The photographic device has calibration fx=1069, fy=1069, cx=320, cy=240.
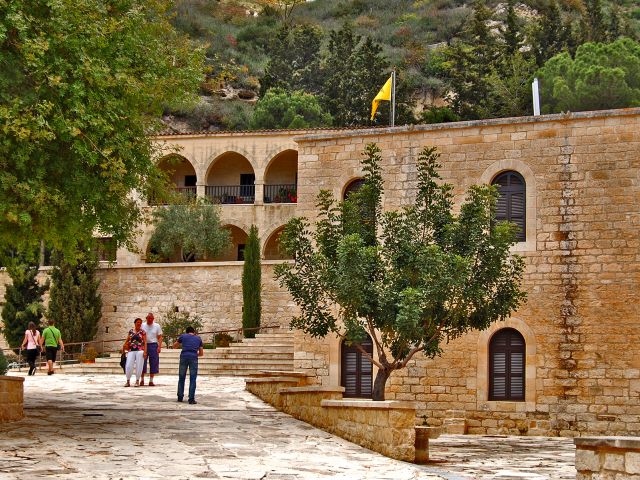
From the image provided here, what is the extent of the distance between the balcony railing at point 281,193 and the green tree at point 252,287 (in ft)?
26.3

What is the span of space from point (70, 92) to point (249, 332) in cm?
2118

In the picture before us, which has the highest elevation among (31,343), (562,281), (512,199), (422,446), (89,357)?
(512,199)

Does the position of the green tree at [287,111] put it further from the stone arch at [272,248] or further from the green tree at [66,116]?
the green tree at [66,116]

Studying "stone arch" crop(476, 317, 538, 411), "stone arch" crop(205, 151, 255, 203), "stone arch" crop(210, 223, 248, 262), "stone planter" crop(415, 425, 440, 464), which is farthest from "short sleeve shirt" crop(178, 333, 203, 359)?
"stone arch" crop(205, 151, 255, 203)

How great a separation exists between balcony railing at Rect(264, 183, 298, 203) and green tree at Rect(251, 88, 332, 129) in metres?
5.46

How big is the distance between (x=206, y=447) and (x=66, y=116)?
5.12 metres

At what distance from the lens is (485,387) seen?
23.3 m

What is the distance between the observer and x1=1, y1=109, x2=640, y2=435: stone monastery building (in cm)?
2231

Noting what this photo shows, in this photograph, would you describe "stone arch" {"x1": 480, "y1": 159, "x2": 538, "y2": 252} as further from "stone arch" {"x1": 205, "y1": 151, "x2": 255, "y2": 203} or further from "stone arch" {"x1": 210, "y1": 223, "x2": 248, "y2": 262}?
"stone arch" {"x1": 210, "y1": 223, "x2": 248, "y2": 262}

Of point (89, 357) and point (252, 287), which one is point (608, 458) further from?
point (252, 287)

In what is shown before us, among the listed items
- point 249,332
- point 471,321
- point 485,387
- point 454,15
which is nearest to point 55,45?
point 471,321

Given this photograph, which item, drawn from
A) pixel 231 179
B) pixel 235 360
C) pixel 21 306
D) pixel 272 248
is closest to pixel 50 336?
pixel 235 360

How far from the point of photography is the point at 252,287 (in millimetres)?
36750

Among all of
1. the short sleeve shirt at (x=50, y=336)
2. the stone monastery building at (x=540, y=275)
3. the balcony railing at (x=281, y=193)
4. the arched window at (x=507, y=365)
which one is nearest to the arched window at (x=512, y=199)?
the stone monastery building at (x=540, y=275)
